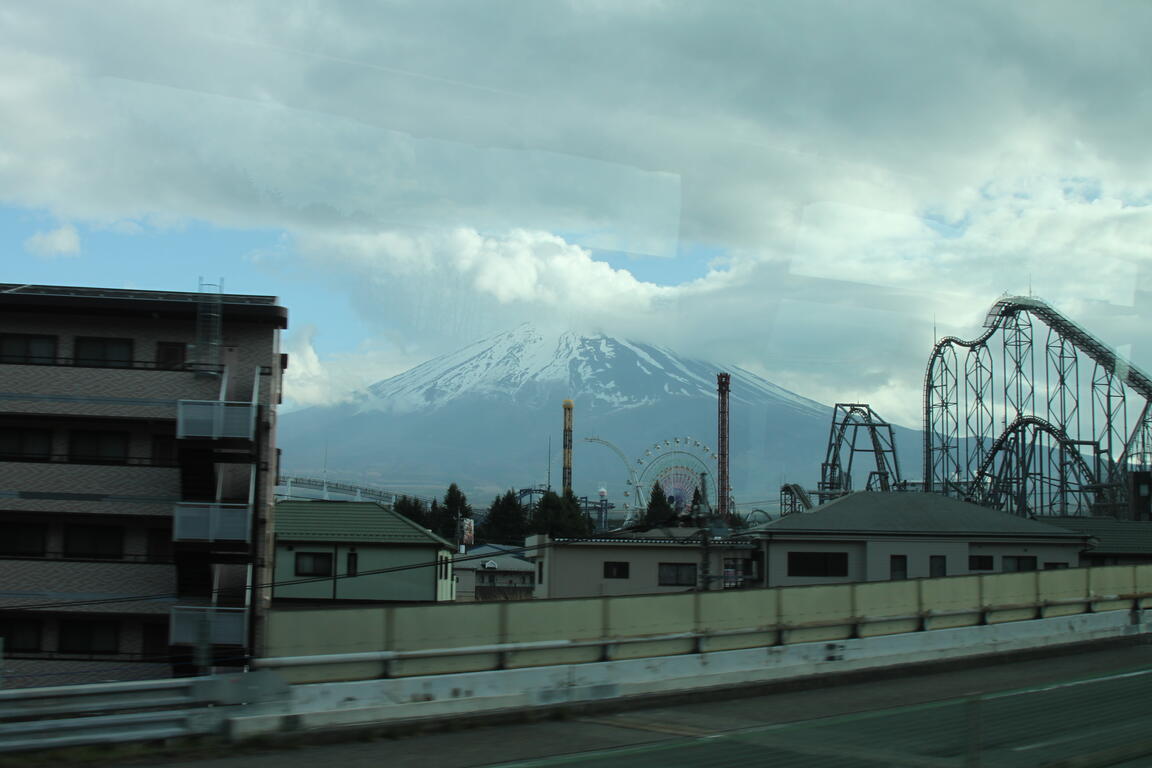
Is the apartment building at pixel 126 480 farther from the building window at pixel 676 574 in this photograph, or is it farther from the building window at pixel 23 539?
the building window at pixel 676 574

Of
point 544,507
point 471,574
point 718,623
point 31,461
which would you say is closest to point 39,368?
point 31,461

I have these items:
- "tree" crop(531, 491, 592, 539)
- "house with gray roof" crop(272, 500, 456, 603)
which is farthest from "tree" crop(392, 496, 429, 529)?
"house with gray roof" crop(272, 500, 456, 603)

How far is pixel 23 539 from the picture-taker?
1130 inches

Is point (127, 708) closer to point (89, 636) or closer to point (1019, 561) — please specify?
point (89, 636)

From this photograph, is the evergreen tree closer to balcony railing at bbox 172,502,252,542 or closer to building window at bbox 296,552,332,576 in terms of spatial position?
building window at bbox 296,552,332,576

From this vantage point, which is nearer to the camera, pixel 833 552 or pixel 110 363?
pixel 110 363

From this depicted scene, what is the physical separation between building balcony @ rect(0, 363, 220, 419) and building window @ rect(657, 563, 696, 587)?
19.2 meters

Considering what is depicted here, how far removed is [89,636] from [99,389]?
638 cm

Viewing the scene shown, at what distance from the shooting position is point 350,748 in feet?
36.0

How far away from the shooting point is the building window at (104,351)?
29938 mm

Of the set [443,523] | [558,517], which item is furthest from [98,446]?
[443,523]

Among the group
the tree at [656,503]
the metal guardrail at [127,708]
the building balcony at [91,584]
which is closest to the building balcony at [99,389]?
the building balcony at [91,584]

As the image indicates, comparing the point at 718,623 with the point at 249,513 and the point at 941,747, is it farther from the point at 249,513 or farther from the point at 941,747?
the point at 249,513

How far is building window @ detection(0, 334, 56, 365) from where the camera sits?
29.8 m
